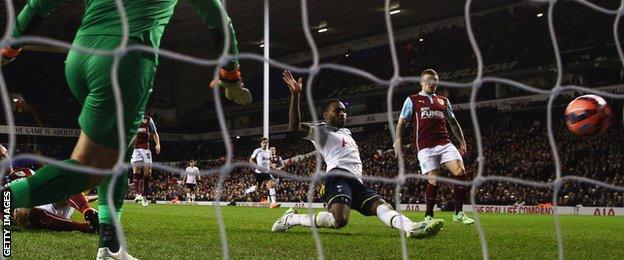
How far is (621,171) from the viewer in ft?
55.0

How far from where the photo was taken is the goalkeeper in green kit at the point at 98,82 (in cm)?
280

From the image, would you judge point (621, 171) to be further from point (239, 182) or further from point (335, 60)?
point (335, 60)

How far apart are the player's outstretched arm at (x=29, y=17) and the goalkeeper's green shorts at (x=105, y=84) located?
0.20m

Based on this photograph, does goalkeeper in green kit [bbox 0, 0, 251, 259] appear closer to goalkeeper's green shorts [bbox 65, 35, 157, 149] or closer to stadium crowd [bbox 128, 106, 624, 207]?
goalkeeper's green shorts [bbox 65, 35, 157, 149]

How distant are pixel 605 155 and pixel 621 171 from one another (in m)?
1.23

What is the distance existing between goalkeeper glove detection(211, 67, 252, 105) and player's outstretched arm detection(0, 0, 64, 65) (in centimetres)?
89

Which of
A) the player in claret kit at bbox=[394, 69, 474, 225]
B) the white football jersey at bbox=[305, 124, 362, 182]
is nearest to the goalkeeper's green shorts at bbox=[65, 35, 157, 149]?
the white football jersey at bbox=[305, 124, 362, 182]

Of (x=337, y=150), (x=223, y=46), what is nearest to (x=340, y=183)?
(x=337, y=150)

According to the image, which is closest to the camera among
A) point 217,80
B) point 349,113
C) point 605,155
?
point 217,80

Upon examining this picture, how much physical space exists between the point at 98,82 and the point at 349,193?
3.23 meters

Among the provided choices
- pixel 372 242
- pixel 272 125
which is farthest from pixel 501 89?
pixel 372 242

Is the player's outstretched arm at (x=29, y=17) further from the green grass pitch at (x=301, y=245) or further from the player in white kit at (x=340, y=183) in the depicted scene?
the player in white kit at (x=340, y=183)

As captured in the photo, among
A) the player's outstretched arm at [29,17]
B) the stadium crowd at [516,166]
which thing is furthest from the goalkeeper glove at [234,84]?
the stadium crowd at [516,166]

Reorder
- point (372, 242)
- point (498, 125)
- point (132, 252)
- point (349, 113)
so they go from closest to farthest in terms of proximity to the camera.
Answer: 1. point (132, 252)
2. point (372, 242)
3. point (498, 125)
4. point (349, 113)
